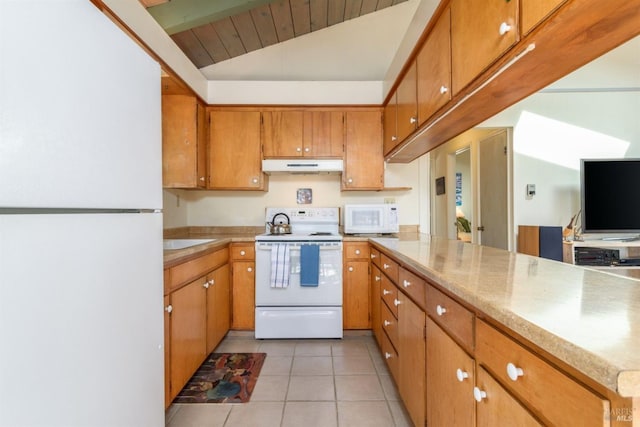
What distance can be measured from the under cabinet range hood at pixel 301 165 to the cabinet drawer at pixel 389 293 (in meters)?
1.25

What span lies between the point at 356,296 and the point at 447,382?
168cm

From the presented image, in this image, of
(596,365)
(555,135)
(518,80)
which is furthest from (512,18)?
(555,135)

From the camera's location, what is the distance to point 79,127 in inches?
30.8

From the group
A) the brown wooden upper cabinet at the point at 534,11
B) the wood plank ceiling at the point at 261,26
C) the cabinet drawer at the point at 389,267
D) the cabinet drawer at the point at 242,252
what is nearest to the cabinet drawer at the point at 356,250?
the cabinet drawer at the point at 389,267

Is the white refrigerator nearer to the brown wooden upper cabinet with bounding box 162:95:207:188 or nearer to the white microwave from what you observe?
the brown wooden upper cabinet with bounding box 162:95:207:188

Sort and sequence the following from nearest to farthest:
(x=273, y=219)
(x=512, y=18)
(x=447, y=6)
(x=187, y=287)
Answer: (x=512, y=18)
(x=447, y=6)
(x=187, y=287)
(x=273, y=219)

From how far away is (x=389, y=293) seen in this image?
6.62 ft

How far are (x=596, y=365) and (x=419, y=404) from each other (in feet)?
3.66

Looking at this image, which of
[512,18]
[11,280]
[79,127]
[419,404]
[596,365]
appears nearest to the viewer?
[596,365]

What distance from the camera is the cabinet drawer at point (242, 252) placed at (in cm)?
276

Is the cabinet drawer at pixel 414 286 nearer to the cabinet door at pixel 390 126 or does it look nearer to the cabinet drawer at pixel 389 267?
the cabinet drawer at pixel 389 267

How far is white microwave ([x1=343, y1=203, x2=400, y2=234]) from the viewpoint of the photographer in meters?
2.95

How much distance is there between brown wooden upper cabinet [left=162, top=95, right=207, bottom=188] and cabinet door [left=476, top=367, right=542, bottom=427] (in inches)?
102

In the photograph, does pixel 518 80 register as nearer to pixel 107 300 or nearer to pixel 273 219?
pixel 107 300
